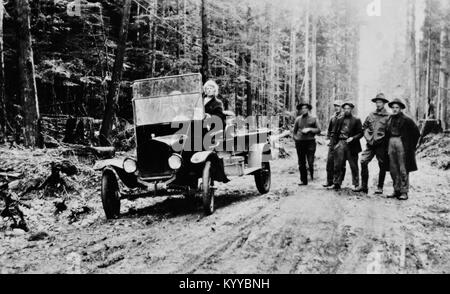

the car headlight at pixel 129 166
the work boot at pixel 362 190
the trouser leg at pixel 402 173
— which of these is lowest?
the work boot at pixel 362 190

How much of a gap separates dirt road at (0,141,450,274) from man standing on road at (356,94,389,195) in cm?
83

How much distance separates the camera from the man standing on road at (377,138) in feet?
29.2

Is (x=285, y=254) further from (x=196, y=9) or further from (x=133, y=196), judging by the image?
(x=196, y=9)

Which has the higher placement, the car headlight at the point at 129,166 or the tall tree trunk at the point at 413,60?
the tall tree trunk at the point at 413,60

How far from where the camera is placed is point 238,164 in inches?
323

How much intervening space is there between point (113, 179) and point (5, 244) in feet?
6.71

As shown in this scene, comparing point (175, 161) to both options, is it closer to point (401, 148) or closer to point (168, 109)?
point (168, 109)

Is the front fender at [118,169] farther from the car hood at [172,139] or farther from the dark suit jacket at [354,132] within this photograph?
the dark suit jacket at [354,132]

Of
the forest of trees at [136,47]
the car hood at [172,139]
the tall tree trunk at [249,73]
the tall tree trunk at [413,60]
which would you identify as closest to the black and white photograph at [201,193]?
the car hood at [172,139]

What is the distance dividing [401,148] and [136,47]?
54.5 feet

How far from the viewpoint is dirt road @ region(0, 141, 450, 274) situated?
4254 mm

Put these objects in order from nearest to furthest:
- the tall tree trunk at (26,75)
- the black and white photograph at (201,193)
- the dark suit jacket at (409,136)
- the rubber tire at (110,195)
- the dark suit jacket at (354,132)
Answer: the black and white photograph at (201,193) < the rubber tire at (110,195) < the dark suit jacket at (409,136) < the dark suit jacket at (354,132) < the tall tree trunk at (26,75)

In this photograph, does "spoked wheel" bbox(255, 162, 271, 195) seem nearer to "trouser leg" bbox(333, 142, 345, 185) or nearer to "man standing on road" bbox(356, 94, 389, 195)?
"trouser leg" bbox(333, 142, 345, 185)

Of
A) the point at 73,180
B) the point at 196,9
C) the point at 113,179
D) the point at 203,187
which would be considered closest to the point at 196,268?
the point at 203,187
